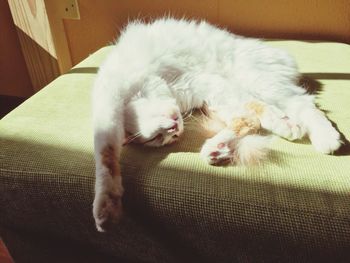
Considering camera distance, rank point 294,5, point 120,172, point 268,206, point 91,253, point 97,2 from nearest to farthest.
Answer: point 268,206, point 120,172, point 91,253, point 294,5, point 97,2

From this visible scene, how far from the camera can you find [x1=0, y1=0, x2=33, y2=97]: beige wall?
1630 millimetres

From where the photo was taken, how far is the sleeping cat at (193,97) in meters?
0.79

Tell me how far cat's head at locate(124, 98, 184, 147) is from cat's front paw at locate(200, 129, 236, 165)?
3.9 inches

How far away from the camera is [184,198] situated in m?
0.70

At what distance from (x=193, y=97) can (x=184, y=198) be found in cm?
46

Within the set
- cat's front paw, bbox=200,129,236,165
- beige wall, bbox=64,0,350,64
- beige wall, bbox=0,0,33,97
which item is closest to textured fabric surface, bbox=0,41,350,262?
cat's front paw, bbox=200,129,236,165

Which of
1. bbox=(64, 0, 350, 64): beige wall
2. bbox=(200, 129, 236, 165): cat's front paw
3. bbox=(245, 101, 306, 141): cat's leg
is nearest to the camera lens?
bbox=(200, 129, 236, 165): cat's front paw

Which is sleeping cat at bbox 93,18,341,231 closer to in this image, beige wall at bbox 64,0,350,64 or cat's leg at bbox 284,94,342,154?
cat's leg at bbox 284,94,342,154

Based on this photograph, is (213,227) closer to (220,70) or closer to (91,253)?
(91,253)

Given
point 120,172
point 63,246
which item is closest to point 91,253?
point 63,246

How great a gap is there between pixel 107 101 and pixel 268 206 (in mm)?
525

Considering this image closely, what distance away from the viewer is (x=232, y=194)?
678 mm

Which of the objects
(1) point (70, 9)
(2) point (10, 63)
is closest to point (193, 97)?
(1) point (70, 9)

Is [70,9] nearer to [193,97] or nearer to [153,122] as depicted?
[193,97]
